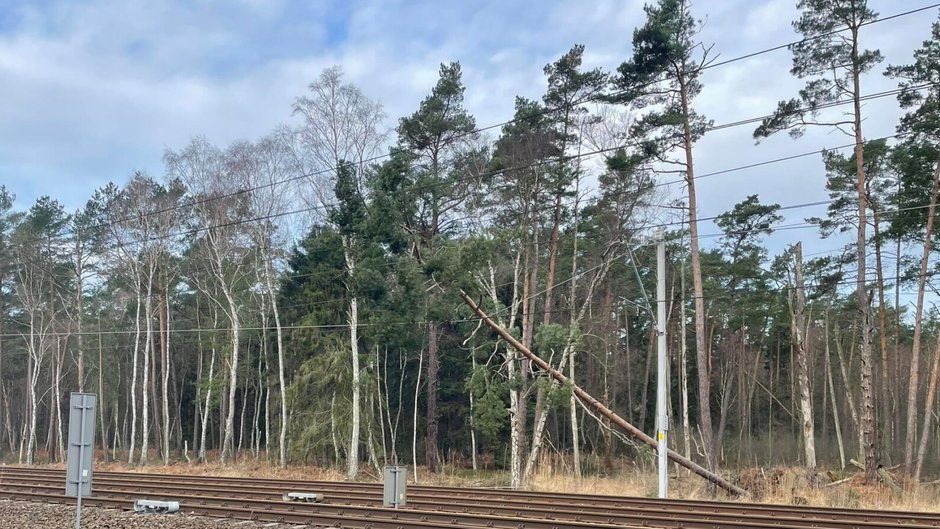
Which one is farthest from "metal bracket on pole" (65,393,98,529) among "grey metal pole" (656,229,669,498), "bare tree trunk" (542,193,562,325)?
"bare tree trunk" (542,193,562,325)

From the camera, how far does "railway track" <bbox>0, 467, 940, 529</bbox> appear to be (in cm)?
1387

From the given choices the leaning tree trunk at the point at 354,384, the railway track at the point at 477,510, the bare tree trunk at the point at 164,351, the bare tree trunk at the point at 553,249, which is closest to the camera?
the railway track at the point at 477,510

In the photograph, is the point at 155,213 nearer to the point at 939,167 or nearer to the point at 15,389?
the point at 939,167

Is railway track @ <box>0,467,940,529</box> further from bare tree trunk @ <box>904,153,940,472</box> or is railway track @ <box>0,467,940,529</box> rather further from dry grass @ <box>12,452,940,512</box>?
bare tree trunk @ <box>904,153,940,472</box>

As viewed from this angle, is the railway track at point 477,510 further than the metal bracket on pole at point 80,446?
Yes

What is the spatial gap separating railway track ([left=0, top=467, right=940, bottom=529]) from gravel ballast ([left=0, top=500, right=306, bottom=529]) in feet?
2.16

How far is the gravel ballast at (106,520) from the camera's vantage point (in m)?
14.6

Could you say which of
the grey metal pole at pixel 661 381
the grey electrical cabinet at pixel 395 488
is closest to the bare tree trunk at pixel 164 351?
the grey metal pole at pixel 661 381

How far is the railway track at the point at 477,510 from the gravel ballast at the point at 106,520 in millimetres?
660

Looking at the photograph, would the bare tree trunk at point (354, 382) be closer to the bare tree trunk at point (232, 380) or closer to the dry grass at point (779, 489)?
the dry grass at point (779, 489)

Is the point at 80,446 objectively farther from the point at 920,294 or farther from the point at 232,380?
the point at 232,380

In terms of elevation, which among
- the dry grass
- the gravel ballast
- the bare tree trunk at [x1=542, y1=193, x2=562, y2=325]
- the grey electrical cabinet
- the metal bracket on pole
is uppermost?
the bare tree trunk at [x1=542, y1=193, x2=562, y2=325]

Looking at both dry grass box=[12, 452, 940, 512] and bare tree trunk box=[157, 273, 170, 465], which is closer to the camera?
dry grass box=[12, 452, 940, 512]

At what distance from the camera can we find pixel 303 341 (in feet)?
137
